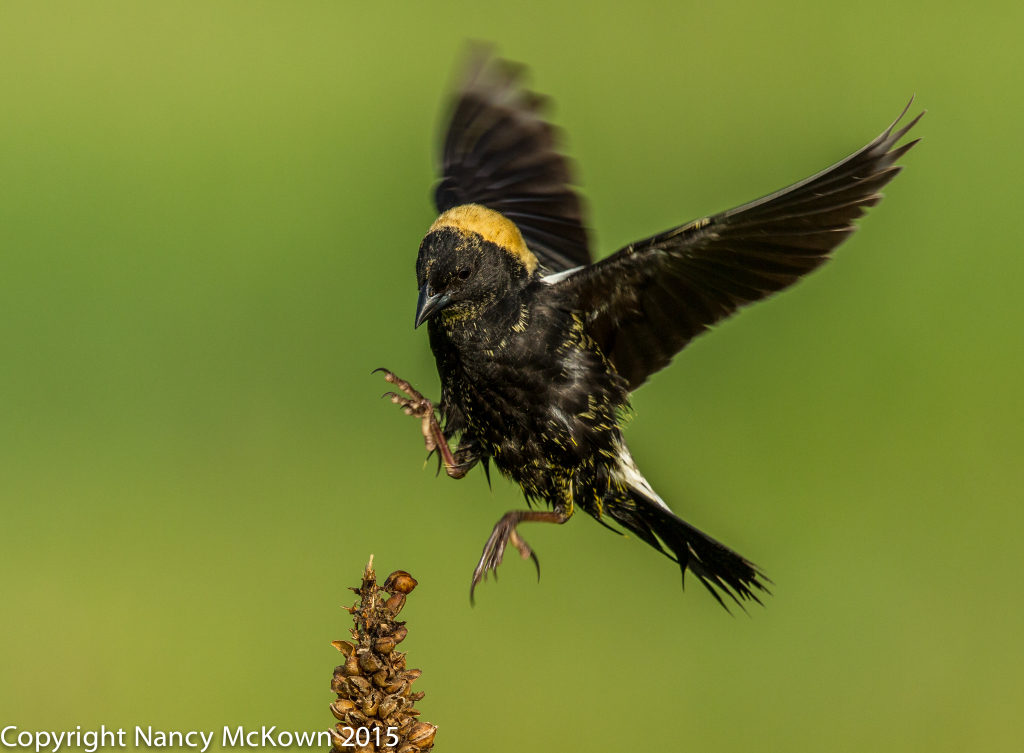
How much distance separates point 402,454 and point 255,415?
873 millimetres

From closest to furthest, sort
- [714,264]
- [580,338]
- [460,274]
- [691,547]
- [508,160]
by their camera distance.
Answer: [714,264] < [460,274] < [580,338] < [691,547] < [508,160]

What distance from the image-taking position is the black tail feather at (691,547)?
3484mm

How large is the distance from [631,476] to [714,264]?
0.83 meters

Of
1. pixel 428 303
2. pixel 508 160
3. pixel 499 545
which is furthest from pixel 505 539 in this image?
pixel 508 160

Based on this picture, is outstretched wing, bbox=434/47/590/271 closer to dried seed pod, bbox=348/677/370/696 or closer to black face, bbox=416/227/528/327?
black face, bbox=416/227/528/327

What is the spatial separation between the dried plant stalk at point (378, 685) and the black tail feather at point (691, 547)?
5.48ft

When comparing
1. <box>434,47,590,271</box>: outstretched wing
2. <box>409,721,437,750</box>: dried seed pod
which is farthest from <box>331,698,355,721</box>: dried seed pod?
<box>434,47,590,271</box>: outstretched wing

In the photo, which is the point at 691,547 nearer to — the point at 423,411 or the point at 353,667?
the point at 423,411

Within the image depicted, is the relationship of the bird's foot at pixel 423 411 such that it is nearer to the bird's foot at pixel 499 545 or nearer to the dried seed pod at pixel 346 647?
the bird's foot at pixel 499 545

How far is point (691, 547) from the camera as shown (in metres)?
3.62

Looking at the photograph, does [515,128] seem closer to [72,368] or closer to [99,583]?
[99,583]

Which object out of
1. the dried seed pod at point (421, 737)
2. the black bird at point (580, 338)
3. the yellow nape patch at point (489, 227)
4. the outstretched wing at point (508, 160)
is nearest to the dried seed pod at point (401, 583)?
the dried seed pod at point (421, 737)

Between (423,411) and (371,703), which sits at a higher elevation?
(423,411)

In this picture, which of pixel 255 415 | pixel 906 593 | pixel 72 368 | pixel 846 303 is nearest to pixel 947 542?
pixel 906 593
